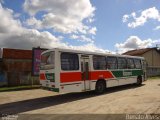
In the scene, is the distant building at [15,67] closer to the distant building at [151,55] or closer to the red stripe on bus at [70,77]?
the red stripe on bus at [70,77]

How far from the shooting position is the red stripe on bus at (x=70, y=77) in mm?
12859

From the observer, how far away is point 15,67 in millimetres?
33344

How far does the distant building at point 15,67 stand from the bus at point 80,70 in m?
15.3

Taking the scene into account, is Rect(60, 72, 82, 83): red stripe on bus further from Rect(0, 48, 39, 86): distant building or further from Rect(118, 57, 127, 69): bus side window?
Rect(0, 48, 39, 86): distant building

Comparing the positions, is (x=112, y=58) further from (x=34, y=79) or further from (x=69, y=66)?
(x=34, y=79)

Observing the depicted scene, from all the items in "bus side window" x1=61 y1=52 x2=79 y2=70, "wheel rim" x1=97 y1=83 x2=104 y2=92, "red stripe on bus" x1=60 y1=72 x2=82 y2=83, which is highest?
"bus side window" x1=61 y1=52 x2=79 y2=70

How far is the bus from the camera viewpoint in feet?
42.3

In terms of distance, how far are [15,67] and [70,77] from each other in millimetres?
21978

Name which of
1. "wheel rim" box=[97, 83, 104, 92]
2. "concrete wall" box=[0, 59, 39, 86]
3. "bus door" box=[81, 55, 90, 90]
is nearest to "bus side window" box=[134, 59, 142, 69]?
"wheel rim" box=[97, 83, 104, 92]

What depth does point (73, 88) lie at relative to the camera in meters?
13.5

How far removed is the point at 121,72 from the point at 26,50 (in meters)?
23.7

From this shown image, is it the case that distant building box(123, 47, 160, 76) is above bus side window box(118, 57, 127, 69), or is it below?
above

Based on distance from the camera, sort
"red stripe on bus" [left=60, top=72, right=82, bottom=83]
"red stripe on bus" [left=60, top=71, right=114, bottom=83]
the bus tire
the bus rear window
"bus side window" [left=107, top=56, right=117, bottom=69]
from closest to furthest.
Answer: "red stripe on bus" [left=60, top=72, right=82, bottom=83]
"red stripe on bus" [left=60, top=71, right=114, bottom=83]
the bus rear window
the bus tire
"bus side window" [left=107, top=56, right=117, bottom=69]

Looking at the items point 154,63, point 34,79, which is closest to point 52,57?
point 34,79
